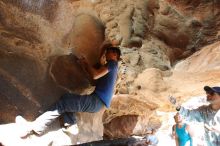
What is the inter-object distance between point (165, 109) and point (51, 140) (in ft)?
13.7

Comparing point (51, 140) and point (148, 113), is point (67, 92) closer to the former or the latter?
point (51, 140)

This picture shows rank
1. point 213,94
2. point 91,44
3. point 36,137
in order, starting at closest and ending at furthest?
point 36,137
point 213,94
point 91,44

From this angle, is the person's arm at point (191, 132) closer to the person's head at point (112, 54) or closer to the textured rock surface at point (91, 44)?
the textured rock surface at point (91, 44)

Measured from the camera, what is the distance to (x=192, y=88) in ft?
22.0

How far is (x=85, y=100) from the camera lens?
4.67 metres

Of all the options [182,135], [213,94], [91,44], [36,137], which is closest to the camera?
[36,137]

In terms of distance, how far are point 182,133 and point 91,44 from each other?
2155 mm

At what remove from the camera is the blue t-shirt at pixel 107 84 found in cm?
487

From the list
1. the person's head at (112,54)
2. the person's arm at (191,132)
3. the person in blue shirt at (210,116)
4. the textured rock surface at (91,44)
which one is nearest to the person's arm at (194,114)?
the person in blue shirt at (210,116)

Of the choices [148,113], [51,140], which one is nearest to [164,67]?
[51,140]

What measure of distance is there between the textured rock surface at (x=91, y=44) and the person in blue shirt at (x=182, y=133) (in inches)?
40.6

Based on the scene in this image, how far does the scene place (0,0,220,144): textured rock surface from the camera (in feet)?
14.7

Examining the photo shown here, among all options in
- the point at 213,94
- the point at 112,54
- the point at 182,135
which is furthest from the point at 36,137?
the point at 213,94

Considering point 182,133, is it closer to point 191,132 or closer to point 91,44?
point 191,132
